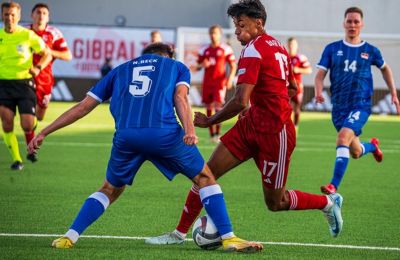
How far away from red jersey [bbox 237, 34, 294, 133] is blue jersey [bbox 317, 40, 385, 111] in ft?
14.2

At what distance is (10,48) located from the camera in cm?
1430

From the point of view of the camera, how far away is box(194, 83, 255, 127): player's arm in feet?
25.7

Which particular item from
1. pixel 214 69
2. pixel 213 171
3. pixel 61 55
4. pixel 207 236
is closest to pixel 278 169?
pixel 213 171

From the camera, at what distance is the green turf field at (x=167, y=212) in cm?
804

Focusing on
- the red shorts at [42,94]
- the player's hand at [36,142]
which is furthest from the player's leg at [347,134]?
the red shorts at [42,94]

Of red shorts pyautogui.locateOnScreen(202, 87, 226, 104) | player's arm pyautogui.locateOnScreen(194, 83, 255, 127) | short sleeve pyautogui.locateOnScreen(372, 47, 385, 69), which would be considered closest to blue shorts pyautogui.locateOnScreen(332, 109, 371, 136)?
short sleeve pyautogui.locateOnScreen(372, 47, 385, 69)

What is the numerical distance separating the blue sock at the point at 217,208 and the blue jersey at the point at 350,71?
16.1 ft

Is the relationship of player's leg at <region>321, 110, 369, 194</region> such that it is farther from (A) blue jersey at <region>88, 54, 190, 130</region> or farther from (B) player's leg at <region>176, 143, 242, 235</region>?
(A) blue jersey at <region>88, 54, 190, 130</region>

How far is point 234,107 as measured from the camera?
25.8 ft

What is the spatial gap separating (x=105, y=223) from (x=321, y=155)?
31.5 feet

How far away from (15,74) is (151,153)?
22.7 ft

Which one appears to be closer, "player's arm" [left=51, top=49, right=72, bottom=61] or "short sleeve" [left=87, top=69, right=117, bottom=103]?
"short sleeve" [left=87, top=69, right=117, bottom=103]

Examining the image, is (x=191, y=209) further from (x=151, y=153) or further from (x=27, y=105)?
(x=27, y=105)

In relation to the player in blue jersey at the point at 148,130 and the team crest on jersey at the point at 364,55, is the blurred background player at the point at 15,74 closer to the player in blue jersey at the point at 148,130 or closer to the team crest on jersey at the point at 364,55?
the team crest on jersey at the point at 364,55
